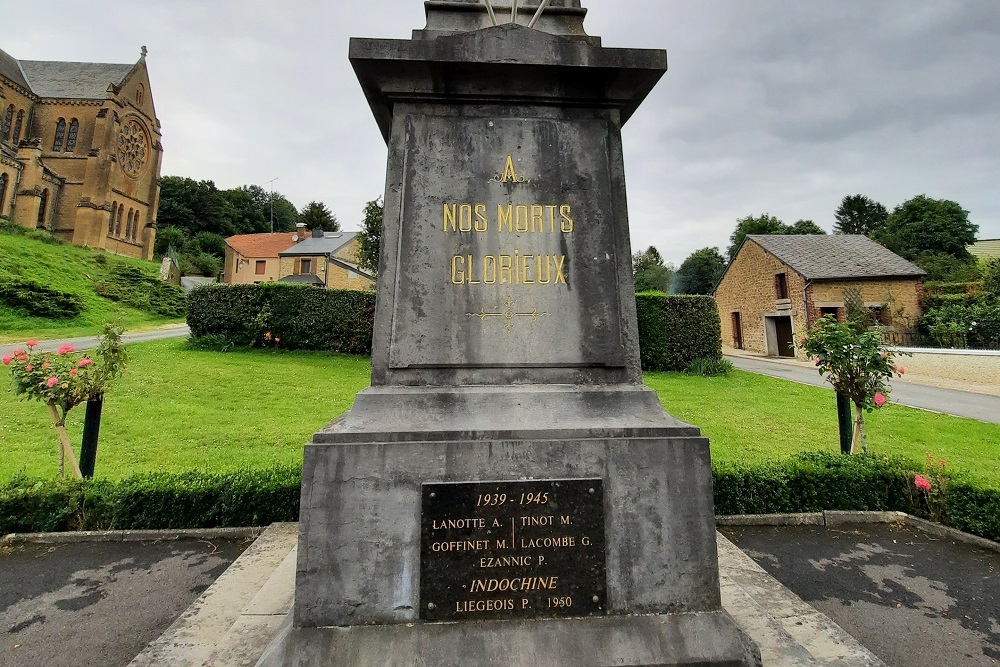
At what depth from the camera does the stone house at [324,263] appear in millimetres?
38500

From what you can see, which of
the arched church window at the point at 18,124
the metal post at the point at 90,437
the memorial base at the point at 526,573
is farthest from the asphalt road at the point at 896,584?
the arched church window at the point at 18,124

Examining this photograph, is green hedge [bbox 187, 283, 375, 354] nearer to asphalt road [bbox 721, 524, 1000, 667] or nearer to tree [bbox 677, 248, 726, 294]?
asphalt road [bbox 721, 524, 1000, 667]

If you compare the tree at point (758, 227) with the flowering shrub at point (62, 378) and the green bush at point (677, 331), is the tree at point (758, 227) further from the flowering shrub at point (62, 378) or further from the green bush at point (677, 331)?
the flowering shrub at point (62, 378)

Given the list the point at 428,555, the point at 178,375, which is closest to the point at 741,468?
the point at 428,555

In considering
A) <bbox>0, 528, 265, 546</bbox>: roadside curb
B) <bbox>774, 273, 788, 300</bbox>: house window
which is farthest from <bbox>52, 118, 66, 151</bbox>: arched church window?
<bbox>774, 273, 788, 300</bbox>: house window

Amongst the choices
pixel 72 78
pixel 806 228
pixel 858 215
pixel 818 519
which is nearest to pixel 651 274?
pixel 806 228

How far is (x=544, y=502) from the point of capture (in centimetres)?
Result: 234

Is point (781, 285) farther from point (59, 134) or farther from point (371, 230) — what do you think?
point (59, 134)

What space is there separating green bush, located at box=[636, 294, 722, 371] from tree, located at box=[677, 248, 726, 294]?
1464 inches

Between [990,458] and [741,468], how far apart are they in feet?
18.5

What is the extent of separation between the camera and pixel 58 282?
83.8 ft

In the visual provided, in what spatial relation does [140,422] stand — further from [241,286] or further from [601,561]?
[241,286]

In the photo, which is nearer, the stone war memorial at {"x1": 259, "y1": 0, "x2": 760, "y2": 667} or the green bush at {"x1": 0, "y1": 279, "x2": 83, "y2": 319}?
the stone war memorial at {"x1": 259, "y1": 0, "x2": 760, "y2": 667}

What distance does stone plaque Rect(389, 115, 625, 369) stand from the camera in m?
2.81
